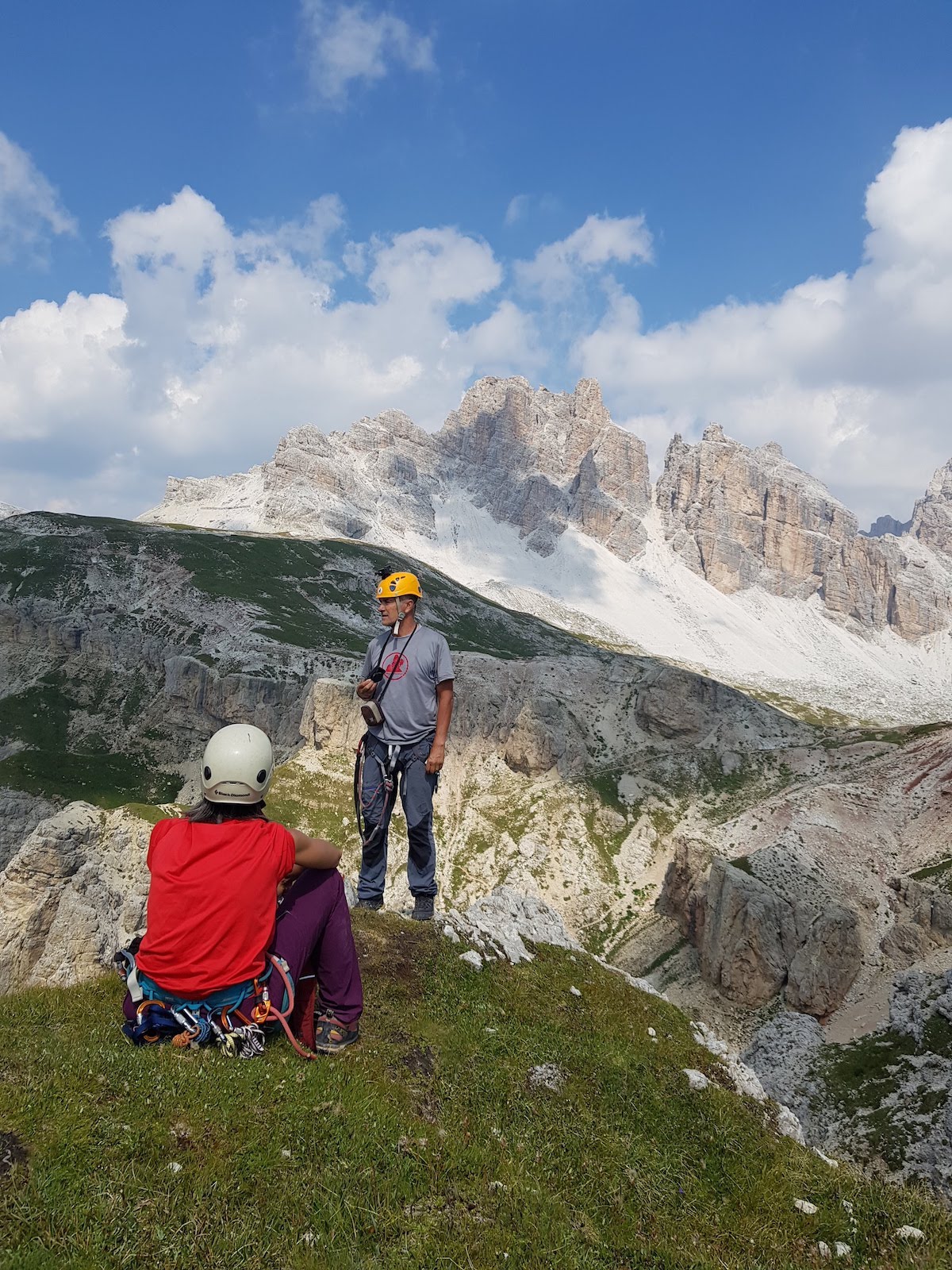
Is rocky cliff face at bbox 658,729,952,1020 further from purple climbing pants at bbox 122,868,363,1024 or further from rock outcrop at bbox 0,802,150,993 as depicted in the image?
purple climbing pants at bbox 122,868,363,1024

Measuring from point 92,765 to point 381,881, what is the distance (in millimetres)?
89277

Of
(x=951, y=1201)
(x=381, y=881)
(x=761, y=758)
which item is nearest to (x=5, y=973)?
(x=381, y=881)

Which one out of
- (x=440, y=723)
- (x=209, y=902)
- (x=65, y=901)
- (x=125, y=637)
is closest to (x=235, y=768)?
(x=209, y=902)

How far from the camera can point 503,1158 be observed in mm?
7242

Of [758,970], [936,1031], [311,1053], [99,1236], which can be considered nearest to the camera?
[99,1236]

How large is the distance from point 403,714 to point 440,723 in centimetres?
81

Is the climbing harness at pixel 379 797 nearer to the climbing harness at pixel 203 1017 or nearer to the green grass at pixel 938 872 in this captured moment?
the climbing harness at pixel 203 1017

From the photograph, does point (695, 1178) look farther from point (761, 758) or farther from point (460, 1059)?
point (761, 758)

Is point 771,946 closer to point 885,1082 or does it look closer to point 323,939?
point 885,1082

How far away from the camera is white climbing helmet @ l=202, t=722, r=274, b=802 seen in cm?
742

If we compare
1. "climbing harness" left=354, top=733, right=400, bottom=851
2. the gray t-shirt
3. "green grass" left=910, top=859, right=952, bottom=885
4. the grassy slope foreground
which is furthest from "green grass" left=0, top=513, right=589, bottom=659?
the grassy slope foreground

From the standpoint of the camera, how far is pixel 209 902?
7.13 meters

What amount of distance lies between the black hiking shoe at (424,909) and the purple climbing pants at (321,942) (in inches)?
262

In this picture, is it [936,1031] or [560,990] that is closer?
[560,990]
